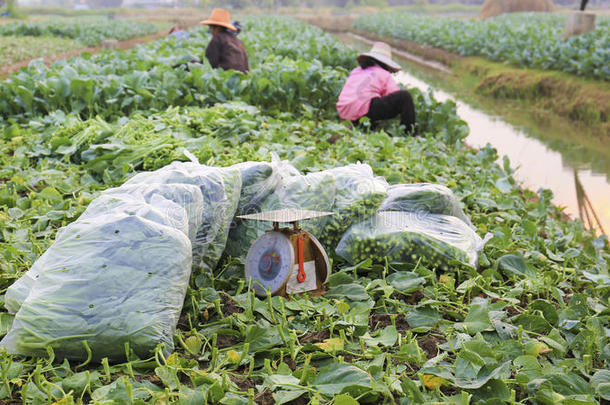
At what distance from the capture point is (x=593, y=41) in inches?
409

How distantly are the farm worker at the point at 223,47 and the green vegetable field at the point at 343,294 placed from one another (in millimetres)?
2267

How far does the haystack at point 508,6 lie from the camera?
3919cm

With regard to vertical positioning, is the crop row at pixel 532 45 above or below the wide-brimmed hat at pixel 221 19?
below

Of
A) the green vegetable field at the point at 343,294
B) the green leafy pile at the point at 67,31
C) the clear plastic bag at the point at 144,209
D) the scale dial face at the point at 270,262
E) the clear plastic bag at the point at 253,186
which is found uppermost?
the clear plastic bag at the point at 144,209

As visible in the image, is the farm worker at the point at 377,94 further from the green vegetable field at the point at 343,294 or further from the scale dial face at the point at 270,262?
the scale dial face at the point at 270,262

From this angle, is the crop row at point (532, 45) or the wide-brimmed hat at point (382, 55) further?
the crop row at point (532, 45)

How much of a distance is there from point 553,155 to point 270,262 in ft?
17.4

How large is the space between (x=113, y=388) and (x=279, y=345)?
59 centimetres

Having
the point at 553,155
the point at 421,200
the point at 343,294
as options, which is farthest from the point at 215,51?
the point at 343,294

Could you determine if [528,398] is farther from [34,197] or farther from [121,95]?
[121,95]

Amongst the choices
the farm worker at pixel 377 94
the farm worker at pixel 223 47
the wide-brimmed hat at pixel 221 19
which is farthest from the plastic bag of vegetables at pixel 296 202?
the wide-brimmed hat at pixel 221 19

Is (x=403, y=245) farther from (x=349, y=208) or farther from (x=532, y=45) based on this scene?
(x=532, y=45)

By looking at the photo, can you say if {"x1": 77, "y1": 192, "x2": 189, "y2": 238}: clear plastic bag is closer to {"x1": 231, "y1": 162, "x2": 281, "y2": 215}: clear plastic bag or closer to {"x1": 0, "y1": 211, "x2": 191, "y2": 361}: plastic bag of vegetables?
{"x1": 0, "y1": 211, "x2": 191, "y2": 361}: plastic bag of vegetables

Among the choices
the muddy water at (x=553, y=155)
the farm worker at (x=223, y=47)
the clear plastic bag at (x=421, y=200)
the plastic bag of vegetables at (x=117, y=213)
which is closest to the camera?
the plastic bag of vegetables at (x=117, y=213)
